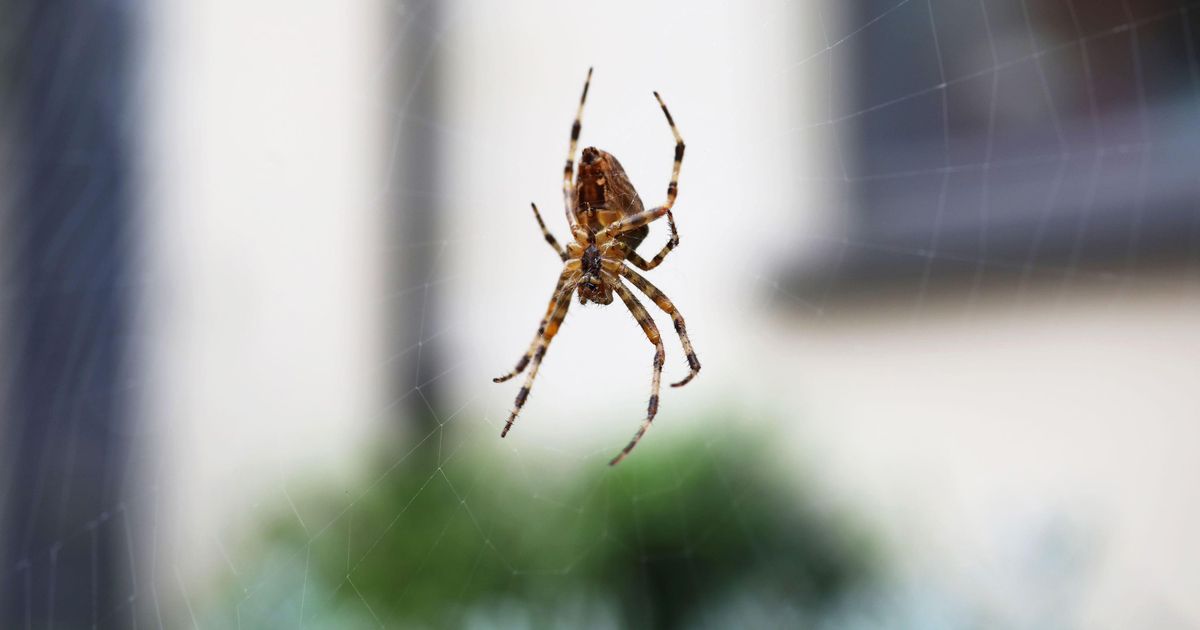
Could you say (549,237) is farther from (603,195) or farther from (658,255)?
(658,255)

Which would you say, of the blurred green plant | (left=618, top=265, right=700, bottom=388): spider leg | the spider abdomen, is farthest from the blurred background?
the spider abdomen

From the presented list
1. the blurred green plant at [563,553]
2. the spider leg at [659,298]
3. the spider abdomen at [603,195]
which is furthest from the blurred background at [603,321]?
the spider abdomen at [603,195]

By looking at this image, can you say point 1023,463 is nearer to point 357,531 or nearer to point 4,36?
point 357,531

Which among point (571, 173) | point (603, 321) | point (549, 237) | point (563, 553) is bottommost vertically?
point (563, 553)

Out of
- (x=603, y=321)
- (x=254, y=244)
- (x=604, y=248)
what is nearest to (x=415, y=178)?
(x=254, y=244)

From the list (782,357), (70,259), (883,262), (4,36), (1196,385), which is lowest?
(1196,385)

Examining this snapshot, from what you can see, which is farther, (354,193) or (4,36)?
(354,193)

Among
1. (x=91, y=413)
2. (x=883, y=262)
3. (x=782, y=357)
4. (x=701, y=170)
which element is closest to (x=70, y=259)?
(x=91, y=413)
